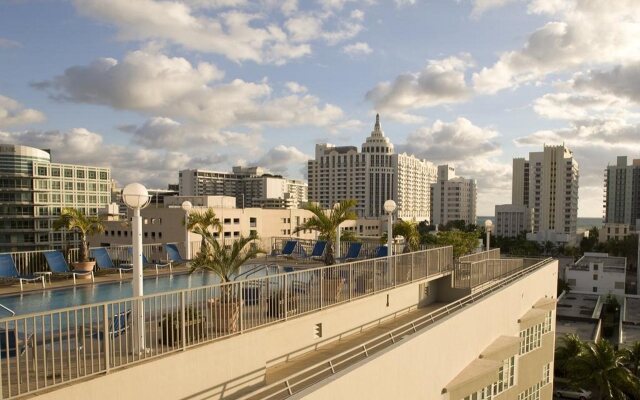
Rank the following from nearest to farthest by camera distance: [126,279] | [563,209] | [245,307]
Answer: [245,307]
[126,279]
[563,209]

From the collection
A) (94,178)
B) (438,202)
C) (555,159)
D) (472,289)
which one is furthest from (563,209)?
(472,289)

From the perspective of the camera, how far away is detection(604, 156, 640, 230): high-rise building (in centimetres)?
15725

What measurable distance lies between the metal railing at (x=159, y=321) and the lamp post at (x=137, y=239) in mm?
34

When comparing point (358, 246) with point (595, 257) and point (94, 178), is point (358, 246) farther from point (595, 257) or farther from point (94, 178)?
point (94, 178)

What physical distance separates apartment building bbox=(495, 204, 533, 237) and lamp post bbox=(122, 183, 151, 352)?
15309 cm

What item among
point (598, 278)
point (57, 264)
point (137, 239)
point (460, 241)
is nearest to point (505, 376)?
point (460, 241)

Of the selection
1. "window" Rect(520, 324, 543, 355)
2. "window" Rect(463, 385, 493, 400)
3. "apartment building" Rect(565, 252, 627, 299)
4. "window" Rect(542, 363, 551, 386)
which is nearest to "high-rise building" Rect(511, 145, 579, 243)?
"apartment building" Rect(565, 252, 627, 299)

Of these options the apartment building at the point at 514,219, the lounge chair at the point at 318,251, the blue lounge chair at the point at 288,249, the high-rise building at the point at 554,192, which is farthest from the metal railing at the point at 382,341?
the apartment building at the point at 514,219

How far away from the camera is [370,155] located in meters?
179

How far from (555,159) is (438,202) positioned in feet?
196

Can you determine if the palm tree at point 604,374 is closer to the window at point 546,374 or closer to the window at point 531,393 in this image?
the window at point 546,374

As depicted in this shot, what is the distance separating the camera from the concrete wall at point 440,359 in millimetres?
7387

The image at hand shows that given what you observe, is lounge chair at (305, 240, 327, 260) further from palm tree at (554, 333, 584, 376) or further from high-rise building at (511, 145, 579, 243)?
high-rise building at (511, 145, 579, 243)

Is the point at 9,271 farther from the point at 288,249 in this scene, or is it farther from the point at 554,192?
the point at 554,192
